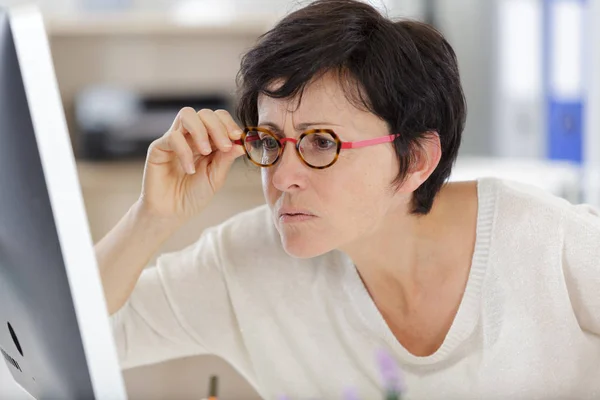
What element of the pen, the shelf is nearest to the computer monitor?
the pen

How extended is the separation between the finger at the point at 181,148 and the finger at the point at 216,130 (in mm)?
41

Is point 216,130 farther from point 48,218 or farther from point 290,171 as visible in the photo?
point 48,218

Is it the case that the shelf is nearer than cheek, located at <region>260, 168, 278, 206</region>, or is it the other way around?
cheek, located at <region>260, 168, 278, 206</region>

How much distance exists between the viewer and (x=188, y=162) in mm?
1275

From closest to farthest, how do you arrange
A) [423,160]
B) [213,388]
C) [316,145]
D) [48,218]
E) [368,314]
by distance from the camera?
[48,218]
[213,388]
[316,145]
[423,160]
[368,314]

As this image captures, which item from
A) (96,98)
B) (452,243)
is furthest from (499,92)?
(452,243)

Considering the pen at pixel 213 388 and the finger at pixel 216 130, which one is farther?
the finger at pixel 216 130

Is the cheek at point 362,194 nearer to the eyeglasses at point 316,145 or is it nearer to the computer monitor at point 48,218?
the eyeglasses at point 316,145

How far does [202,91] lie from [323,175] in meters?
2.47

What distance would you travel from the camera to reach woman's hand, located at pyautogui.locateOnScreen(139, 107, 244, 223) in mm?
1267

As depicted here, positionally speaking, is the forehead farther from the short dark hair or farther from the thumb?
the thumb

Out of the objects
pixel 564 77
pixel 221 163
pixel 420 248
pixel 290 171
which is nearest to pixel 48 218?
pixel 290 171

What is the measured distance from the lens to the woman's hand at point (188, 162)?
1267 mm

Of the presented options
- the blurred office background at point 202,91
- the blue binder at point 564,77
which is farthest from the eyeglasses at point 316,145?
the blue binder at point 564,77
